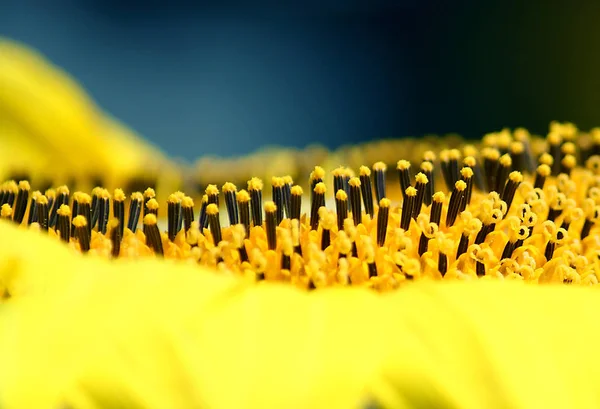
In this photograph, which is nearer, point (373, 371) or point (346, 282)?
point (373, 371)

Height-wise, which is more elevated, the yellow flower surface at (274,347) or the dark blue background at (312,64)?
the dark blue background at (312,64)

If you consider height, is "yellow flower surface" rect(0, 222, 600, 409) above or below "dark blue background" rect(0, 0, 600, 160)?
below

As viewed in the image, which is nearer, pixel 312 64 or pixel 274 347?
pixel 274 347

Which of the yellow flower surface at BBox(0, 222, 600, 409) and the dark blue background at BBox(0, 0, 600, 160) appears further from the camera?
the dark blue background at BBox(0, 0, 600, 160)

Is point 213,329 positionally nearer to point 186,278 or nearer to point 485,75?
point 186,278

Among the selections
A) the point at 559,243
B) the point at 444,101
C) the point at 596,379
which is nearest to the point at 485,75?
the point at 444,101

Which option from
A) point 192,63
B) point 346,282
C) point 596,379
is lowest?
point 596,379

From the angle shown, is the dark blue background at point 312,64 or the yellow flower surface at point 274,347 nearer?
the yellow flower surface at point 274,347

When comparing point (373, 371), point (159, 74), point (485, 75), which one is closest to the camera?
point (373, 371)
